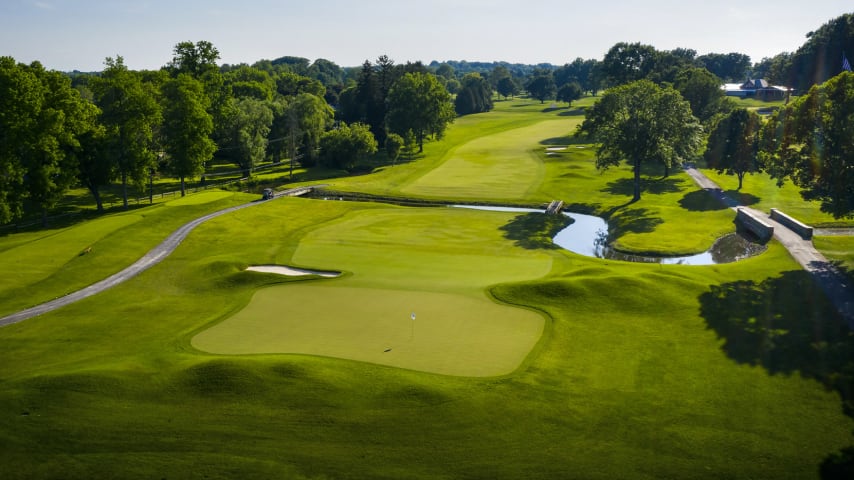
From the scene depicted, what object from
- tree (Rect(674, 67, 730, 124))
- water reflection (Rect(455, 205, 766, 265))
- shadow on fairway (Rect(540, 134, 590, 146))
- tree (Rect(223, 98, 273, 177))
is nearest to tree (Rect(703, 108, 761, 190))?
water reflection (Rect(455, 205, 766, 265))

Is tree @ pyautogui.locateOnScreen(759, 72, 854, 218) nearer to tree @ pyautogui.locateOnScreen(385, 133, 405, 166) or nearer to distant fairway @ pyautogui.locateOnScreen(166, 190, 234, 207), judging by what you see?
distant fairway @ pyautogui.locateOnScreen(166, 190, 234, 207)

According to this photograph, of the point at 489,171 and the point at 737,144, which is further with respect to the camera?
the point at 489,171

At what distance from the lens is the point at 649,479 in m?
20.0

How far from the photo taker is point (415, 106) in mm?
113875

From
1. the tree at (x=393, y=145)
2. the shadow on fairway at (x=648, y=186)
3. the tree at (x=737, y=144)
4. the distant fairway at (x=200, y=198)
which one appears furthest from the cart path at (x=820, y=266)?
the distant fairway at (x=200, y=198)

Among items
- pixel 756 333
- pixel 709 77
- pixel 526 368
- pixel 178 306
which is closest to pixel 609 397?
pixel 526 368

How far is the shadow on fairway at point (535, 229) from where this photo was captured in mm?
54344

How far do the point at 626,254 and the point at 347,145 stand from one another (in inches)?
2487

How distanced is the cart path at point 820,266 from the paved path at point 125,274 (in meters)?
49.1

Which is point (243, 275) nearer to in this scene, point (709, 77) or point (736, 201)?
point (736, 201)

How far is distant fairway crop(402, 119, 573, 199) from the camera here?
8038cm

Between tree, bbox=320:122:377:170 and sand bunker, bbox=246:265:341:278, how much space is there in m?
58.6

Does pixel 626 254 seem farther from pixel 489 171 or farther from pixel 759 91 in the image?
pixel 759 91

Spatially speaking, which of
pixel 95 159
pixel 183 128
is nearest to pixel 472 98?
pixel 183 128
